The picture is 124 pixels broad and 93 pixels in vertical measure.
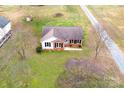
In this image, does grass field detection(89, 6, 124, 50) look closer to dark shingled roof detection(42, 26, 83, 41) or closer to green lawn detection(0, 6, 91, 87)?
green lawn detection(0, 6, 91, 87)

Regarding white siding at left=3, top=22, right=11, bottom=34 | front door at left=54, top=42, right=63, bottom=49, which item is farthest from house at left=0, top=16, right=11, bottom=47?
front door at left=54, top=42, right=63, bottom=49

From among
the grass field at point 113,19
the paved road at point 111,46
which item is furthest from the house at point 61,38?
the grass field at point 113,19

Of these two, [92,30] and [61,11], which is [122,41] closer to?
[92,30]

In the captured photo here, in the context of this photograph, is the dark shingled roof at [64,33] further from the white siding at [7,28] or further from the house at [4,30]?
the white siding at [7,28]

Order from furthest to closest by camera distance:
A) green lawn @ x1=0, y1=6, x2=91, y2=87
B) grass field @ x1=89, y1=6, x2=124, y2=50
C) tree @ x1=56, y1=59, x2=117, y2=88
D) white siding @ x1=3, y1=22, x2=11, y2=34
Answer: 1. grass field @ x1=89, y1=6, x2=124, y2=50
2. white siding @ x1=3, y1=22, x2=11, y2=34
3. green lawn @ x1=0, y1=6, x2=91, y2=87
4. tree @ x1=56, y1=59, x2=117, y2=88

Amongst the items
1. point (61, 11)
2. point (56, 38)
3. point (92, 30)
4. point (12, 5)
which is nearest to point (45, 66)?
point (56, 38)

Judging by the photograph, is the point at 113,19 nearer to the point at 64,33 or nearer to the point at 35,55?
the point at 64,33

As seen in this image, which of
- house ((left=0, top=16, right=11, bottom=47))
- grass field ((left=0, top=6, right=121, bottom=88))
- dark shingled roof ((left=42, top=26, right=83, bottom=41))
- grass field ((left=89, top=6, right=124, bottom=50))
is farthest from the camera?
grass field ((left=89, top=6, right=124, bottom=50))
